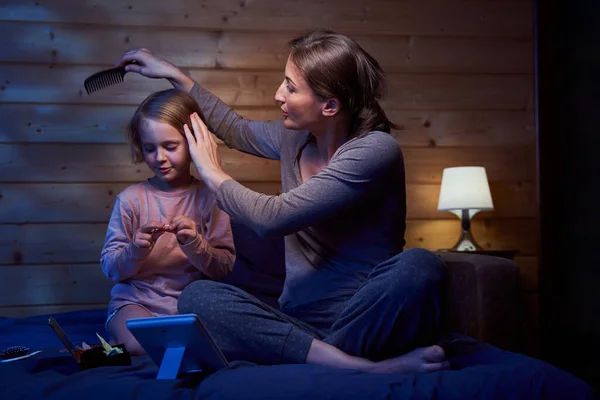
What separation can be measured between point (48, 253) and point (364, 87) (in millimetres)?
1654

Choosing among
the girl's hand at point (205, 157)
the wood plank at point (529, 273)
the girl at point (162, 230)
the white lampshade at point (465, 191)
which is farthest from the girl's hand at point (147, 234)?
the wood plank at point (529, 273)

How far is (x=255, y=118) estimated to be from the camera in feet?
8.80

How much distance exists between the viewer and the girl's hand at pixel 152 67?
187 centimetres

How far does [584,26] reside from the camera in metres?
2.45

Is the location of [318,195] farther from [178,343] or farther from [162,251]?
[162,251]

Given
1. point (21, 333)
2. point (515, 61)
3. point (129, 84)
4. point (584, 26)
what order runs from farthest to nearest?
1. point (515, 61)
2. point (129, 84)
3. point (584, 26)
4. point (21, 333)

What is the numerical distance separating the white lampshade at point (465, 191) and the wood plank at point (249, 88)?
0.38 metres

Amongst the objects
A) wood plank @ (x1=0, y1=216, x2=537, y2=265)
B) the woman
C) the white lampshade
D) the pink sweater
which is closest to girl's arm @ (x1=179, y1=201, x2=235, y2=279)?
the pink sweater

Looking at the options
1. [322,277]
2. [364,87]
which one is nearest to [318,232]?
[322,277]

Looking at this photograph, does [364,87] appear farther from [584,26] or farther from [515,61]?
[515,61]

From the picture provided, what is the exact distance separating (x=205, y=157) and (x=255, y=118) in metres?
1.22

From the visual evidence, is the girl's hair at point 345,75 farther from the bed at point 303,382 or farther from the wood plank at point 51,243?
the wood plank at point 51,243

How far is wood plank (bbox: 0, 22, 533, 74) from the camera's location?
102 inches

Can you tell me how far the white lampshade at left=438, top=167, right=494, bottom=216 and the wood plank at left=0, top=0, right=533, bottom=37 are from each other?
670 mm
